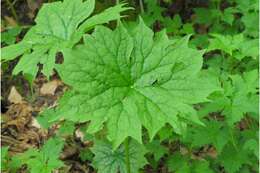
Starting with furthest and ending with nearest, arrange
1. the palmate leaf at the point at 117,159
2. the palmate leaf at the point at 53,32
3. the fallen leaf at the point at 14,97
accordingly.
A: the fallen leaf at the point at 14,97
the palmate leaf at the point at 117,159
the palmate leaf at the point at 53,32

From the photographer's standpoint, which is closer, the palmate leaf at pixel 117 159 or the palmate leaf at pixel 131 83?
the palmate leaf at pixel 131 83

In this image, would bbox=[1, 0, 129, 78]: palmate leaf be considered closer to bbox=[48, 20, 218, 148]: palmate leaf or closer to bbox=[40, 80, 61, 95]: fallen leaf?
bbox=[48, 20, 218, 148]: palmate leaf

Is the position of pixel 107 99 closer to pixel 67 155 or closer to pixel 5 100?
pixel 67 155

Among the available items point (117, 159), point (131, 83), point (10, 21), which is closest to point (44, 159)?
point (117, 159)

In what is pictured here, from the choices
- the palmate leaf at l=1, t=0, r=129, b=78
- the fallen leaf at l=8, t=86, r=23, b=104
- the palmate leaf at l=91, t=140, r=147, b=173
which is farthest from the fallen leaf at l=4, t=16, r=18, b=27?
the palmate leaf at l=91, t=140, r=147, b=173

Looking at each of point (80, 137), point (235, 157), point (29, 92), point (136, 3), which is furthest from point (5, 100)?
point (235, 157)

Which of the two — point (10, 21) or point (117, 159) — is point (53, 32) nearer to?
point (117, 159)

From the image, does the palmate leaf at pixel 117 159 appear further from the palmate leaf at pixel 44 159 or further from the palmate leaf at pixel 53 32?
the palmate leaf at pixel 53 32

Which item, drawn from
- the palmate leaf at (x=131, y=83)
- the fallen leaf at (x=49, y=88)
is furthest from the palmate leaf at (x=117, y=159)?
the fallen leaf at (x=49, y=88)
